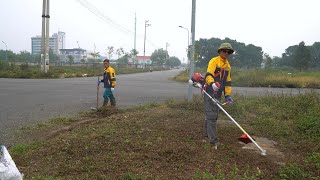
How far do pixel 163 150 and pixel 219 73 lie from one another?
5.45 feet

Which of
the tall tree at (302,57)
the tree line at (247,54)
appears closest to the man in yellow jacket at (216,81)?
the tall tree at (302,57)

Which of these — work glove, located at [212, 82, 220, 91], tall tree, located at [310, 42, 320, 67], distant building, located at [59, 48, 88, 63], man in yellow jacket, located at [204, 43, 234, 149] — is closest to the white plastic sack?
work glove, located at [212, 82, 220, 91]

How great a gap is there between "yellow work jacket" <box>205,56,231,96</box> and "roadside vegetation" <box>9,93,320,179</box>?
0.97m

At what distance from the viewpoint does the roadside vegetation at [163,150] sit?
4.06 meters

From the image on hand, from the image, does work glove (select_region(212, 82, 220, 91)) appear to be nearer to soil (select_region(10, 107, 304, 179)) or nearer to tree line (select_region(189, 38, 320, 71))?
soil (select_region(10, 107, 304, 179))

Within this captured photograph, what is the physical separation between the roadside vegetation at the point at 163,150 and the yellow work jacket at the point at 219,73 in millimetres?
972

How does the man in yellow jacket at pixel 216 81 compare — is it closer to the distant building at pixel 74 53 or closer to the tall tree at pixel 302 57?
the tall tree at pixel 302 57

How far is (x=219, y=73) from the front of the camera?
5.43 m

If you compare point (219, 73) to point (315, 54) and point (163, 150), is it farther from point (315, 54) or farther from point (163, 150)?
point (315, 54)

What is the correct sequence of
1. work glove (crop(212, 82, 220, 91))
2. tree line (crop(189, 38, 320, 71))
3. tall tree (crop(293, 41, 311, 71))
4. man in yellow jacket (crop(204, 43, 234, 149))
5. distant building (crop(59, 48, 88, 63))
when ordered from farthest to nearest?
1. distant building (crop(59, 48, 88, 63))
2. tree line (crop(189, 38, 320, 71))
3. tall tree (crop(293, 41, 311, 71))
4. man in yellow jacket (crop(204, 43, 234, 149))
5. work glove (crop(212, 82, 220, 91))

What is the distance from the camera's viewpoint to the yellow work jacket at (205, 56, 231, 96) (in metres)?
5.36

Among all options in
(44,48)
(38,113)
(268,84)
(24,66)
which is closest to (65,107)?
(38,113)

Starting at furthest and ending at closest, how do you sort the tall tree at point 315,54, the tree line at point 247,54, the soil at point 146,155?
the tree line at point 247,54 < the tall tree at point 315,54 < the soil at point 146,155

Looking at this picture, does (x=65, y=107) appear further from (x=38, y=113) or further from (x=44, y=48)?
(x=44, y=48)
